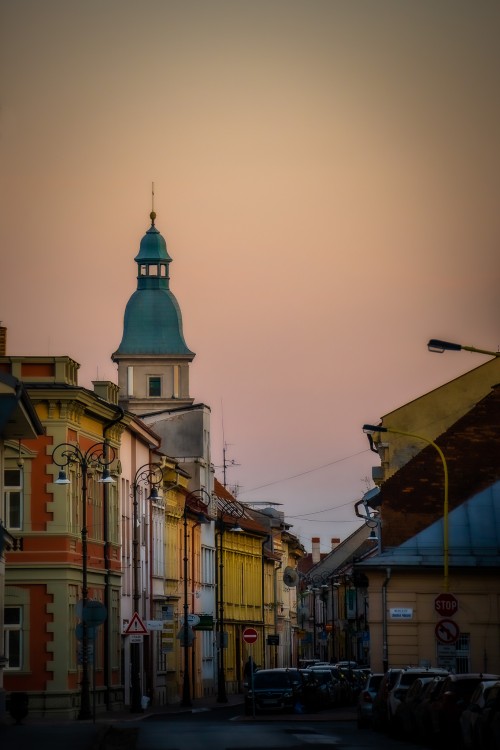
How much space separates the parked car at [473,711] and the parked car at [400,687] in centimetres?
785

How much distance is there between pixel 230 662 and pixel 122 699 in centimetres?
3758

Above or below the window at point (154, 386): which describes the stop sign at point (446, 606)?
below

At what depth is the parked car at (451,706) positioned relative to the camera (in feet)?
101

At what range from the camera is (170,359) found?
14012 cm

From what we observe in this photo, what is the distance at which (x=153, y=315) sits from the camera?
141 m

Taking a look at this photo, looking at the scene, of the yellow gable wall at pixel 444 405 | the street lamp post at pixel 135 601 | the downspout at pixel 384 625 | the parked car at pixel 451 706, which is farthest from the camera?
the yellow gable wall at pixel 444 405

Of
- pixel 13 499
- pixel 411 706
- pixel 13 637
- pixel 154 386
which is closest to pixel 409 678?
pixel 411 706

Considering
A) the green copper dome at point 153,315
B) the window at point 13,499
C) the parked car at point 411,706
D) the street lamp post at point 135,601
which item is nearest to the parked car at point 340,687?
the street lamp post at point 135,601

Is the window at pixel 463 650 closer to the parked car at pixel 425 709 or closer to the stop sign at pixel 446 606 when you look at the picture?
the stop sign at pixel 446 606

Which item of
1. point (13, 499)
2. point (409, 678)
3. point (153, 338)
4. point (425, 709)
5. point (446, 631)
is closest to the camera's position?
point (425, 709)

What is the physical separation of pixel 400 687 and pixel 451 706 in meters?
6.67

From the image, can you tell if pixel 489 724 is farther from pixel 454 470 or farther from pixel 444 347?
pixel 454 470

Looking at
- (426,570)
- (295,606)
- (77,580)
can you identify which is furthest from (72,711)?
(295,606)

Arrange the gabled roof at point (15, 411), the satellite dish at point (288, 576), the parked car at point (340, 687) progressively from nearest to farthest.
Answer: the gabled roof at point (15, 411) → the parked car at point (340, 687) → the satellite dish at point (288, 576)
